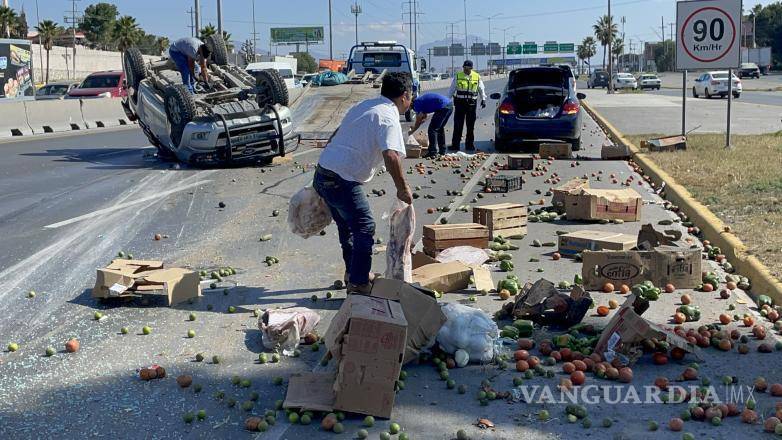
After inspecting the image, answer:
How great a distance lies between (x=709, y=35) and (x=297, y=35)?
397ft

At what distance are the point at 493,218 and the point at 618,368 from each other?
13.3ft

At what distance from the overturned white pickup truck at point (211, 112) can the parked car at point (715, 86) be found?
113 feet

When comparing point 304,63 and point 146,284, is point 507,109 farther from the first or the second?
point 304,63

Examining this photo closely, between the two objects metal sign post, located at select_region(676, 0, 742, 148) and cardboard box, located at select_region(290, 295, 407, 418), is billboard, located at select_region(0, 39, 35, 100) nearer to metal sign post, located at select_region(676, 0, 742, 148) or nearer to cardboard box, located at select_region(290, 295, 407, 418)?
metal sign post, located at select_region(676, 0, 742, 148)

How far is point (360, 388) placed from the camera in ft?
15.3

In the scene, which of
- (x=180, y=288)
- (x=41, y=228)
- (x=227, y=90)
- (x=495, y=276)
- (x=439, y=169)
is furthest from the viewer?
(x=227, y=90)

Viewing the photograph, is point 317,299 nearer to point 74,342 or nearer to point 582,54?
point 74,342

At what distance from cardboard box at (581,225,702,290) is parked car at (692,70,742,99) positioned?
40.8m

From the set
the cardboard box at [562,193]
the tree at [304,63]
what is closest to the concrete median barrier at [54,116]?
the cardboard box at [562,193]

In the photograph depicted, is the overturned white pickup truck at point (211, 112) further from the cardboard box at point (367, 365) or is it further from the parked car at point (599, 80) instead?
the parked car at point (599, 80)

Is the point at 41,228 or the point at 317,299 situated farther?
the point at 41,228

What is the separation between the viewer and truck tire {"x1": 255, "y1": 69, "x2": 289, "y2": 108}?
16.7 m

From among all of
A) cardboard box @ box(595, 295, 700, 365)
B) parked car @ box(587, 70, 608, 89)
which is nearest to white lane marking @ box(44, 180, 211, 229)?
cardboard box @ box(595, 295, 700, 365)

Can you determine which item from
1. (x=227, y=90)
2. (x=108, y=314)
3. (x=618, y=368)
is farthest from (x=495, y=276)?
(x=227, y=90)
